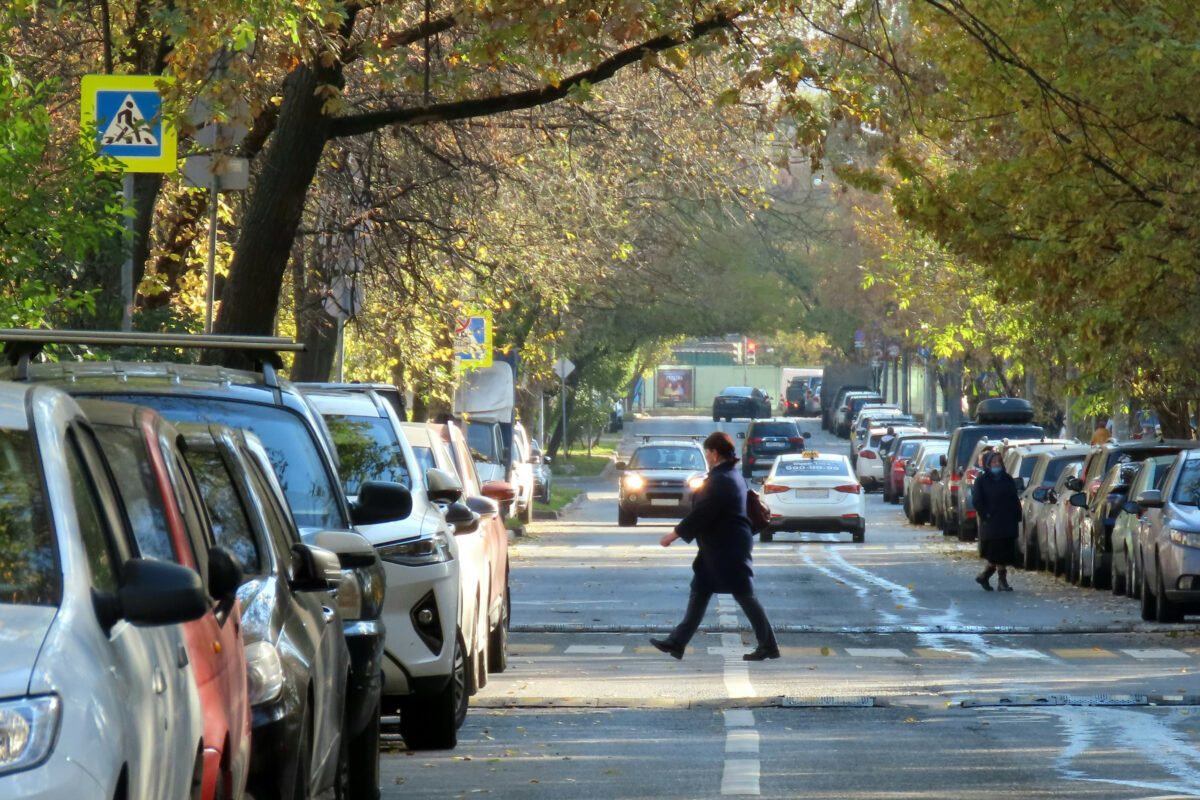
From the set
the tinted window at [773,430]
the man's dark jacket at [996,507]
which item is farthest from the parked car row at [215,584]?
the tinted window at [773,430]

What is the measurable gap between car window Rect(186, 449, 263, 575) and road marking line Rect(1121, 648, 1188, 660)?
10.2m

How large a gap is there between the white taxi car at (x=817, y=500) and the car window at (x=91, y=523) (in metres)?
30.0

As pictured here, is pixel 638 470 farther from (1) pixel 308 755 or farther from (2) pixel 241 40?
(1) pixel 308 755

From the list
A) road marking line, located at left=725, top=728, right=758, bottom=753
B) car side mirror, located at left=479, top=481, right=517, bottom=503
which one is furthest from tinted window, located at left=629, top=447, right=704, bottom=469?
road marking line, located at left=725, top=728, right=758, bottom=753

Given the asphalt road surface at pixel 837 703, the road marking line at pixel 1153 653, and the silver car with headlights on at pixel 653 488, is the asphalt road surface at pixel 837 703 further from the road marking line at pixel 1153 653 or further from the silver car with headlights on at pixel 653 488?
the silver car with headlights on at pixel 653 488

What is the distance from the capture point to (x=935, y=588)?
80.6 feet

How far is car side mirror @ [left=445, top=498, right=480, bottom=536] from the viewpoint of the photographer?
11.6 m

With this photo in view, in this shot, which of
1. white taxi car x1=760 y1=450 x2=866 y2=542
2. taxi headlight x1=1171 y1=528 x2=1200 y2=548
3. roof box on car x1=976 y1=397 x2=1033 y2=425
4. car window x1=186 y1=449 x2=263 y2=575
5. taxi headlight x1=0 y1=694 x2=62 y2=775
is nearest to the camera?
taxi headlight x1=0 y1=694 x2=62 y2=775

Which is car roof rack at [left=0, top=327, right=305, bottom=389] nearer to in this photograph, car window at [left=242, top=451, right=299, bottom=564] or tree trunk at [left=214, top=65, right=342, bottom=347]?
car window at [left=242, top=451, right=299, bottom=564]

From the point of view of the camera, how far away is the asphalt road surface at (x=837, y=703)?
9.50 metres

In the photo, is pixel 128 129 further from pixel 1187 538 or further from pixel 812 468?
pixel 812 468

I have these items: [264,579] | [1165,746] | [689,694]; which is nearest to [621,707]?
[689,694]

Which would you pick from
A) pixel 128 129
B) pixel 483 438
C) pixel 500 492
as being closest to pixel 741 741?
pixel 500 492

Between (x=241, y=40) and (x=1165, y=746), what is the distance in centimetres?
633
